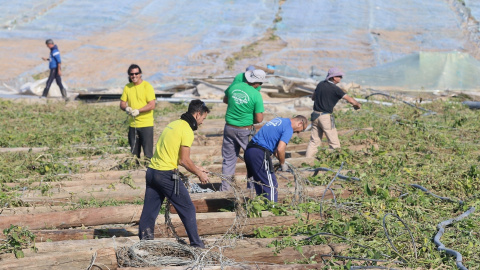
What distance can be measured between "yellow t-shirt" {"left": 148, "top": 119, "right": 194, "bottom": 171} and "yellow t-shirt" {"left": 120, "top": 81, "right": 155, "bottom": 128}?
3.28 m

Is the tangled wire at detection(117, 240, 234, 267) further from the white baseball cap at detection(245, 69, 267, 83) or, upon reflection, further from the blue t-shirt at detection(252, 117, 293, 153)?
the white baseball cap at detection(245, 69, 267, 83)

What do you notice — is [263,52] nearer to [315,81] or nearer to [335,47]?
[335,47]

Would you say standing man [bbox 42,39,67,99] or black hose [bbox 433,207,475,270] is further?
standing man [bbox 42,39,67,99]

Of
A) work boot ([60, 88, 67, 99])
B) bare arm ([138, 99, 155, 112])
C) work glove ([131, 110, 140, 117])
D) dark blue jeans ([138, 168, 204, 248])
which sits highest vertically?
bare arm ([138, 99, 155, 112])

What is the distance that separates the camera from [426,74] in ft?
58.9

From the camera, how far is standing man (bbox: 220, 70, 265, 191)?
27.0ft

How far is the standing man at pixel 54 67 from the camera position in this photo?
52.9 feet

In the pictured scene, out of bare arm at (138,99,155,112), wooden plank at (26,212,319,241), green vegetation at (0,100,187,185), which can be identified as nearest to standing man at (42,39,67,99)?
green vegetation at (0,100,187,185)

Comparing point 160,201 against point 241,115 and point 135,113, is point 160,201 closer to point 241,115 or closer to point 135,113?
point 241,115

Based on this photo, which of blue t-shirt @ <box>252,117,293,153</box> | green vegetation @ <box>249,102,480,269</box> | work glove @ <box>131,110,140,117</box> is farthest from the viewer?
work glove @ <box>131,110,140,117</box>

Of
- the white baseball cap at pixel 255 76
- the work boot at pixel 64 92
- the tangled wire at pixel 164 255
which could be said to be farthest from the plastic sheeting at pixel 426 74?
the tangled wire at pixel 164 255

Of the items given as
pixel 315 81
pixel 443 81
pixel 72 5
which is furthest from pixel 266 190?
pixel 72 5

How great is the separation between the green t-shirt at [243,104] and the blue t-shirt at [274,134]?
3.00ft

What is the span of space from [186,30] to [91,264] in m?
20.0
